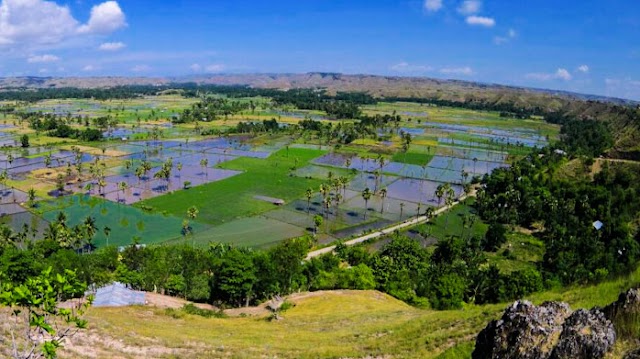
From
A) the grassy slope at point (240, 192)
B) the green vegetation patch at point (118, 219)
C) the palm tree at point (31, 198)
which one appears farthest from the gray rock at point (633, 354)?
the palm tree at point (31, 198)

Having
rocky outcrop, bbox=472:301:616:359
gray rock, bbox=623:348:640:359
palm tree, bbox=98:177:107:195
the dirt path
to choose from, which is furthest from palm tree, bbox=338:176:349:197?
gray rock, bbox=623:348:640:359

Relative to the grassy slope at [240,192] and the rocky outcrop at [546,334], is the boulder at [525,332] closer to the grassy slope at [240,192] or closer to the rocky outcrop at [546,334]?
the rocky outcrop at [546,334]

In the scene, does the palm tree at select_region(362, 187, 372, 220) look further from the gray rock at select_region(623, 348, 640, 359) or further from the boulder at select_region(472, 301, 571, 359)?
the gray rock at select_region(623, 348, 640, 359)

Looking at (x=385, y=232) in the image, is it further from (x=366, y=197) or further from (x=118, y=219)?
(x=118, y=219)

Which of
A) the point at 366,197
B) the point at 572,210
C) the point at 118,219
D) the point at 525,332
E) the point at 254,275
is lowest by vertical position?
the point at 118,219

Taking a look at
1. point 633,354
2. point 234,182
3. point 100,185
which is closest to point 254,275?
point 633,354

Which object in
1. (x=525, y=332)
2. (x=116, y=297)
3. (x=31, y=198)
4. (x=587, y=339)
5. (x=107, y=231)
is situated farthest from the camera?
(x=31, y=198)

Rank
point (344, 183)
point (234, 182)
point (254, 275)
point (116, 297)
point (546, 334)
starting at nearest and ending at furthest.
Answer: point (546, 334) → point (116, 297) → point (254, 275) → point (344, 183) → point (234, 182)

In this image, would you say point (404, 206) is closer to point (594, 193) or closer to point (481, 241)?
point (481, 241)
